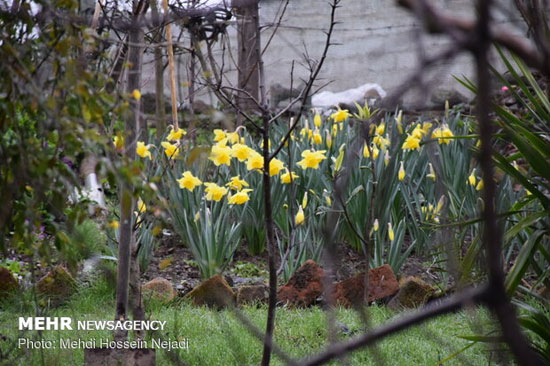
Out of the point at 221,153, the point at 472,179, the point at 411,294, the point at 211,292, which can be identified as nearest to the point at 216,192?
the point at 221,153

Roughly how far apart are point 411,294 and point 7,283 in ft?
7.96

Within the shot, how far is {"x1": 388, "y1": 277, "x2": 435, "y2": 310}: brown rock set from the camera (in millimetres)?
3678

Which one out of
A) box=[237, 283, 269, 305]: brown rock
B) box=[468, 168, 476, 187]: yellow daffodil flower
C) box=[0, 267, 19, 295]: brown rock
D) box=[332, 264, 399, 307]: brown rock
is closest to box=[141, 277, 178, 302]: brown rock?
box=[237, 283, 269, 305]: brown rock

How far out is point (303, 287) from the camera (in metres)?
3.76

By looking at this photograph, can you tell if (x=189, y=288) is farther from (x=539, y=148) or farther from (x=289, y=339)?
(x=539, y=148)

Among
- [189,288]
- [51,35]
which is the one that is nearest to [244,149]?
[189,288]

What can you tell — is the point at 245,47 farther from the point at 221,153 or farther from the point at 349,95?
the point at 349,95

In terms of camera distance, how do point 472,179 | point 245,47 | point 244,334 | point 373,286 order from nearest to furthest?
point 244,334 → point 373,286 → point 472,179 → point 245,47

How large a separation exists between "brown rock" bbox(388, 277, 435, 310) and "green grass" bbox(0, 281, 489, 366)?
11 centimetres

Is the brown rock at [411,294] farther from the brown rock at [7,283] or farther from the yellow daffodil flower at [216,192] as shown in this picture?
the brown rock at [7,283]

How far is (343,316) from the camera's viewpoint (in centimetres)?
349

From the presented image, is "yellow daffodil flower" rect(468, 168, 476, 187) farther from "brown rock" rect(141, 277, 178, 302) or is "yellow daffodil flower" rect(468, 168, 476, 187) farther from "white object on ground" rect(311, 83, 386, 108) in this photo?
"white object on ground" rect(311, 83, 386, 108)

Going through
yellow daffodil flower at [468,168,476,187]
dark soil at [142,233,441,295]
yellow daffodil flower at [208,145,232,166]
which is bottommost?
dark soil at [142,233,441,295]

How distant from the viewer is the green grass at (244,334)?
2762 millimetres
